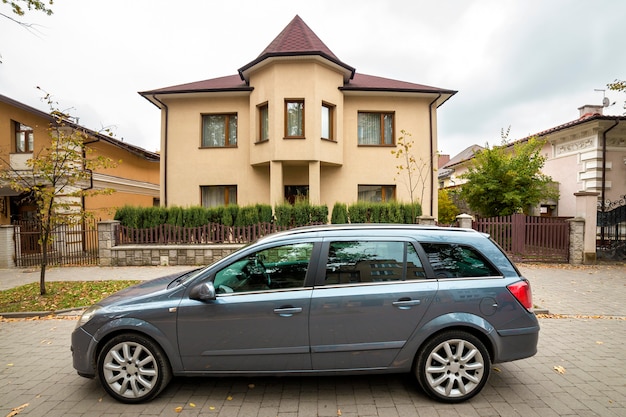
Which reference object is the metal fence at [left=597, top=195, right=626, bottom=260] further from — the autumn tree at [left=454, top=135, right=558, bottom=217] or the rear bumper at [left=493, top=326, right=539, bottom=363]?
the rear bumper at [left=493, top=326, right=539, bottom=363]

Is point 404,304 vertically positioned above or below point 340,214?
below

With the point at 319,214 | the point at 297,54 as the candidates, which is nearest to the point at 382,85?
the point at 297,54

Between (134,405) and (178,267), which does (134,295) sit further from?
(178,267)

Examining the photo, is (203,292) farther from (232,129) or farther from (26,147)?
(26,147)

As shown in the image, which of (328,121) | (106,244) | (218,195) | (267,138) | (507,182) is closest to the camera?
(106,244)

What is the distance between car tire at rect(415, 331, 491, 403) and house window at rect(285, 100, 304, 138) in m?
10.6

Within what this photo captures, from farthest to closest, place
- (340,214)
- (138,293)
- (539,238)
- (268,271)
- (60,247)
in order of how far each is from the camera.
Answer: (60,247), (340,214), (539,238), (138,293), (268,271)

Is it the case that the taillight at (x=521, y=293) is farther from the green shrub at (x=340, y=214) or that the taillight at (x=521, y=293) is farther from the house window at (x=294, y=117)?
the house window at (x=294, y=117)

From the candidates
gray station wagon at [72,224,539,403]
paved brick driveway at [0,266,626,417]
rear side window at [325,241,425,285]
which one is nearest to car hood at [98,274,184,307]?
gray station wagon at [72,224,539,403]

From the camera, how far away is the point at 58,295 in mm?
6664

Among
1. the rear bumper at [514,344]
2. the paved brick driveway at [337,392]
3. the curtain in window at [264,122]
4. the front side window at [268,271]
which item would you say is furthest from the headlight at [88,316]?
the curtain in window at [264,122]

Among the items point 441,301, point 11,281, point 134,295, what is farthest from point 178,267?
point 441,301

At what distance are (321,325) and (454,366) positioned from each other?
1.37 meters

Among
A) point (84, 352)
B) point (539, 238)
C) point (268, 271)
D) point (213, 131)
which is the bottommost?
point (84, 352)
